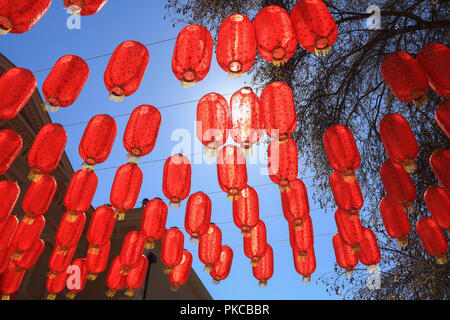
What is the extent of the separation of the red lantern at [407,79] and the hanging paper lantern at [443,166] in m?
0.86

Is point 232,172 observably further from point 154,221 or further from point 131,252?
point 131,252

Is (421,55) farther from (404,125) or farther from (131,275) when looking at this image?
(131,275)

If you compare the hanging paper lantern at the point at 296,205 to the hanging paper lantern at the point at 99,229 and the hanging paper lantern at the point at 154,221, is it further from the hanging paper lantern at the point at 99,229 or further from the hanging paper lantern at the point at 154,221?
the hanging paper lantern at the point at 99,229

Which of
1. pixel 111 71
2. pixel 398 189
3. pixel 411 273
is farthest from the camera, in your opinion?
pixel 411 273

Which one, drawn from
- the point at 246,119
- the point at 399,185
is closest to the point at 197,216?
the point at 246,119

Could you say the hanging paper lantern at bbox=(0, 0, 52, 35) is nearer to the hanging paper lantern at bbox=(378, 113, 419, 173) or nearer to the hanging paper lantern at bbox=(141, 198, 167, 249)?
the hanging paper lantern at bbox=(141, 198, 167, 249)

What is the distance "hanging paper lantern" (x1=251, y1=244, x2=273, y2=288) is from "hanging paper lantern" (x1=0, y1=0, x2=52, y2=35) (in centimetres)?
435

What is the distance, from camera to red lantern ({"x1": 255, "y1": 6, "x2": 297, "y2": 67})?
9.58 feet

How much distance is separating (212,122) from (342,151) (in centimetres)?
154

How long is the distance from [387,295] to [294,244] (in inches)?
211

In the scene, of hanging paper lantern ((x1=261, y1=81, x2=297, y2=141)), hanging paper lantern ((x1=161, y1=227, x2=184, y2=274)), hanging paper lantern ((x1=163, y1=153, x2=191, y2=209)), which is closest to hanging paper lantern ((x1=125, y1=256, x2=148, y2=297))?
hanging paper lantern ((x1=161, y1=227, x2=184, y2=274))

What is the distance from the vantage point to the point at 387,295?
8062 millimetres

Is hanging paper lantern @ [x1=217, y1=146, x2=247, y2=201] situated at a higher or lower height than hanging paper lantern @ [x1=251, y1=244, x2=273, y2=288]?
higher
